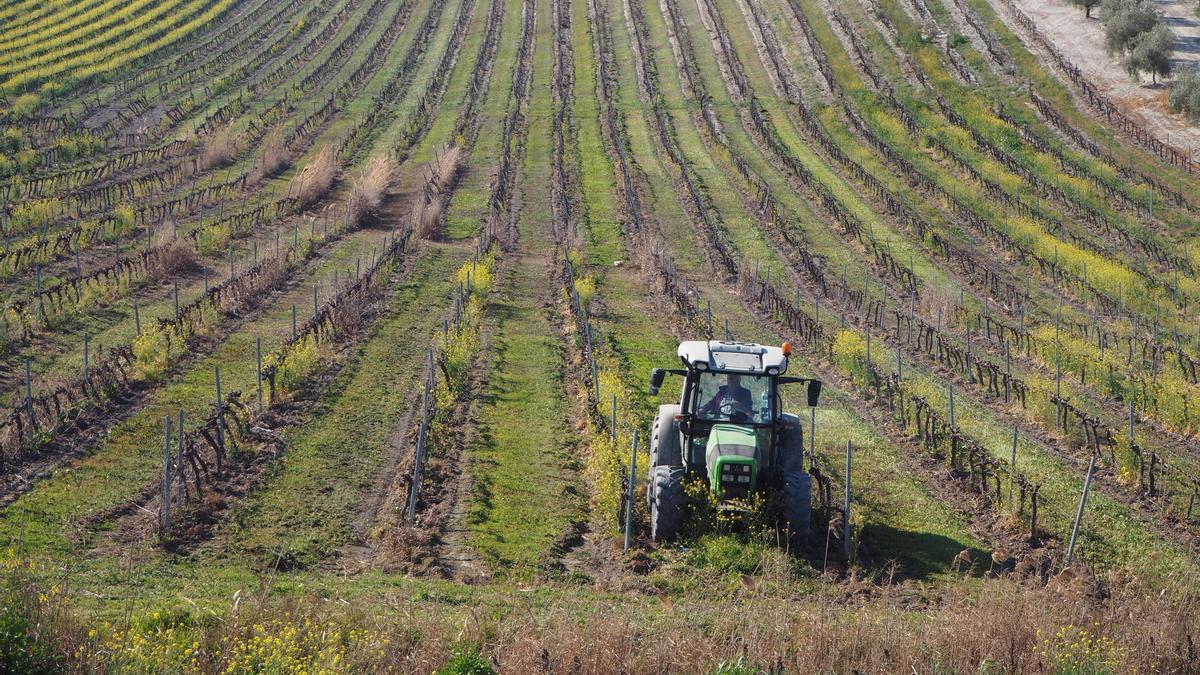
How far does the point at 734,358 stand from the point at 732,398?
0.54 m

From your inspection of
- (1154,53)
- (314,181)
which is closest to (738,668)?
(314,181)

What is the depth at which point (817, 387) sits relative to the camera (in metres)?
14.5

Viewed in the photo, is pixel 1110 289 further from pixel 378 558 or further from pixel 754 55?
pixel 754 55

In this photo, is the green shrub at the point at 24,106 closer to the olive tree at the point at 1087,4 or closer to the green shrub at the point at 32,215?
the green shrub at the point at 32,215

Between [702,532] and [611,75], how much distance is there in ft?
169

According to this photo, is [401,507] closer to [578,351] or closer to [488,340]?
[578,351]

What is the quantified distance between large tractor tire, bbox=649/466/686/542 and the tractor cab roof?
1399mm

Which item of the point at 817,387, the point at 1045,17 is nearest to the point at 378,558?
the point at 817,387

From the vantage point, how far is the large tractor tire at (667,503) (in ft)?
46.3

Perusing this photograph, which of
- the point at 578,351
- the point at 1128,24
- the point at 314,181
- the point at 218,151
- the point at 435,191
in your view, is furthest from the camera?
the point at 1128,24

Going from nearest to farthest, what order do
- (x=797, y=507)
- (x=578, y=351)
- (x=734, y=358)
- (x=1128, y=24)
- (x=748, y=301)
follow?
1. (x=797, y=507)
2. (x=734, y=358)
3. (x=578, y=351)
4. (x=748, y=301)
5. (x=1128, y=24)

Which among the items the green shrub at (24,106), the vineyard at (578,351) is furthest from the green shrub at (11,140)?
the green shrub at (24,106)

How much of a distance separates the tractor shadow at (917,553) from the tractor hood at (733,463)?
5.99 feet

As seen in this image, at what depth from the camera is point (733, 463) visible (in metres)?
13.8
